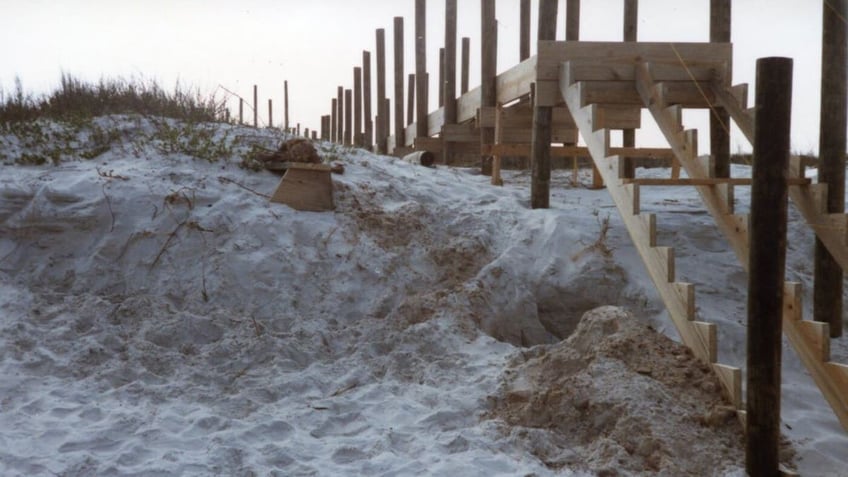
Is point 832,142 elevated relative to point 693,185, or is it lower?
elevated

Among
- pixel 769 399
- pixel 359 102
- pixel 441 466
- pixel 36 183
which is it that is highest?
pixel 359 102

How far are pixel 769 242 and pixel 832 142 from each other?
2.61m

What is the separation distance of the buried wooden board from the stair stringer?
250 cm

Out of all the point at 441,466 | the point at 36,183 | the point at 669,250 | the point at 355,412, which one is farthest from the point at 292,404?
the point at 36,183

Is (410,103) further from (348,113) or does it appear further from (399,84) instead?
(348,113)

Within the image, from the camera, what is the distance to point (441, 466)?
4.50m

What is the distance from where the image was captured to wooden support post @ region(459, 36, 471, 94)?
17141 millimetres

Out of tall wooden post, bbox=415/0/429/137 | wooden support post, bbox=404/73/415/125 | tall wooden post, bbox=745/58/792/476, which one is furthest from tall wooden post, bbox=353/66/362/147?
tall wooden post, bbox=745/58/792/476

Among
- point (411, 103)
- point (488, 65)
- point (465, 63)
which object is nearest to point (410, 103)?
point (411, 103)

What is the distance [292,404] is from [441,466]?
1311 mm

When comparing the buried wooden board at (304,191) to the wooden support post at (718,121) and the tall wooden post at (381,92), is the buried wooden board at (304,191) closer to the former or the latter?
the wooden support post at (718,121)

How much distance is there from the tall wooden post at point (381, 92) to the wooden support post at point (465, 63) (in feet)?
9.70

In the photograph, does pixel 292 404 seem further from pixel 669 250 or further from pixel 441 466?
pixel 669 250

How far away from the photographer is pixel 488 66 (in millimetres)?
11141
